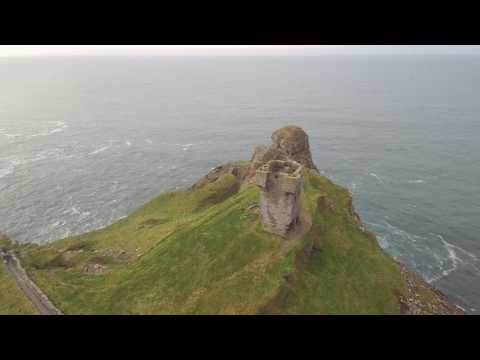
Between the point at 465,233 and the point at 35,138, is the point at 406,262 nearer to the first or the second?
the point at 465,233

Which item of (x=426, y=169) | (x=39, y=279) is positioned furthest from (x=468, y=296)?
(x=39, y=279)

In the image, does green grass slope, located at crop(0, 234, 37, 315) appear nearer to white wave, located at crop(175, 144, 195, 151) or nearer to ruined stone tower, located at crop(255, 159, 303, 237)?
ruined stone tower, located at crop(255, 159, 303, 237)

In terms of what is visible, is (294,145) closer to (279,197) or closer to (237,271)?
(279,197)

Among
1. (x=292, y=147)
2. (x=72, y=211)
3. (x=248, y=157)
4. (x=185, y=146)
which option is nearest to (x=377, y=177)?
(x=248, y=157)

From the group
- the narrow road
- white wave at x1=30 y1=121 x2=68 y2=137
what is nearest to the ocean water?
white wave at x1=30 y1=121 x2=68 y2=137

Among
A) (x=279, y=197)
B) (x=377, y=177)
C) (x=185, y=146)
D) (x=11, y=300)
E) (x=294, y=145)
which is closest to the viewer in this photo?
(x=11, y=300)

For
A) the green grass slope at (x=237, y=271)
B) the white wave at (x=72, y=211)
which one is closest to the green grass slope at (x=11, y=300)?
the green grass slope at (x=237, y=271)
